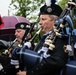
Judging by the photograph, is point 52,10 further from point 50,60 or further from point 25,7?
point 25,7

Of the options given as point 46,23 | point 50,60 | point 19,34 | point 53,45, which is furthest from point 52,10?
point 19,34

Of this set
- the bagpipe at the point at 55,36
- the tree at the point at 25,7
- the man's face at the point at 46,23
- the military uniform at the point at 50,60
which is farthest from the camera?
the tree at the point at 25,7

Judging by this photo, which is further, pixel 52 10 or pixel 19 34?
pixel 19 34

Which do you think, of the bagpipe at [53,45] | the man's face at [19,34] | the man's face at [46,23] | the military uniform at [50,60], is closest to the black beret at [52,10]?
the man's face at [46,23]

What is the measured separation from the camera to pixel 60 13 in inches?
160

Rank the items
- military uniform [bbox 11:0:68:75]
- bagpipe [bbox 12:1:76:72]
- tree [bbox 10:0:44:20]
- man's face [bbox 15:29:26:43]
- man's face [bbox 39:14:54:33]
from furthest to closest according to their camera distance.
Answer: tree [bbox 10:0:44:20] < man's face [bbox 15:29:26:43] < man's face [bbox 39:14:54:33] < bagpipe [bbox 12:1:76:72] < military uniform [bbox 11:0:68:75]

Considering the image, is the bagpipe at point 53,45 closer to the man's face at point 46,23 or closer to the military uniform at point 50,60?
the military uniform at point 50,60

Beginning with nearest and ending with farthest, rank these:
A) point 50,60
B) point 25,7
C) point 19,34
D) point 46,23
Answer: point 50,60
point 46,23
point 19,34
point 25,7

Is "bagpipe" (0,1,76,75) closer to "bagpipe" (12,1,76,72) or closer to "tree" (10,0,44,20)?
"bagpipe" (12,1,76,72)

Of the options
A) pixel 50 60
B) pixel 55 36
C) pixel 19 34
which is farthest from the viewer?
pixel 19 34

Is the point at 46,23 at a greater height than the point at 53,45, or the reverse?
the point at 46,23

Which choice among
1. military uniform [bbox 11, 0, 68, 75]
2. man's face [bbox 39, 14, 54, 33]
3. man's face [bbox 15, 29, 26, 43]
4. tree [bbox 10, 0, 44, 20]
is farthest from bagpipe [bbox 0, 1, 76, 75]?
tree [bbox 10, 0, 44, 20]

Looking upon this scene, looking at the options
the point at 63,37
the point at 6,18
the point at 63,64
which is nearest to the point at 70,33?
the point at 63,37

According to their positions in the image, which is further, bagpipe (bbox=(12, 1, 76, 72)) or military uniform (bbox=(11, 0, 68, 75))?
bagpipe (bbox=(12, 1, 76, 72))
